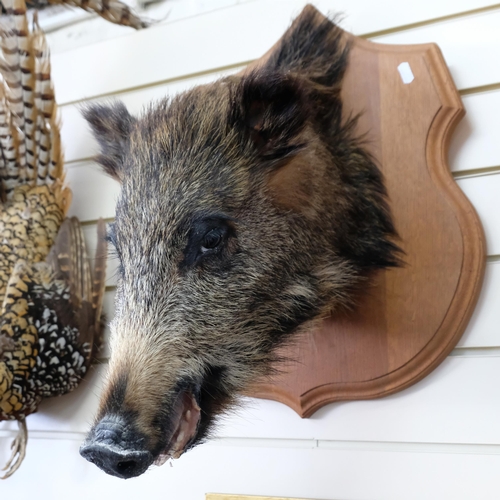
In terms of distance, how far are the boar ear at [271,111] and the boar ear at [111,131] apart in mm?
183

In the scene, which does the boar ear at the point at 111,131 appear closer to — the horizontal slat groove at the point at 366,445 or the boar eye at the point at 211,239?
the boar eye at the point at 211,239

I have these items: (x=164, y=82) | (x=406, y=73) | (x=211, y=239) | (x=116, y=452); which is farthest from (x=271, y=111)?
(x=164, y=82)

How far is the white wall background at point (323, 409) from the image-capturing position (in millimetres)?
724

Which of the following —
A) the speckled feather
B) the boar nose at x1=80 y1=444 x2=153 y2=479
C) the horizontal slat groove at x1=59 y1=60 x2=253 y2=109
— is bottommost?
the boar nose at x1=80 y1=444 x2=153 y2=479

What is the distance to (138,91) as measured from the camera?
106cm

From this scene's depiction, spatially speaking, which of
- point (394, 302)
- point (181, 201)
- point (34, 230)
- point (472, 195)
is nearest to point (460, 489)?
point (394, 302)

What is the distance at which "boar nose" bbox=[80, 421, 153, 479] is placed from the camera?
18.5 inches

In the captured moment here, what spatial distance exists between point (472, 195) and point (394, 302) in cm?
20

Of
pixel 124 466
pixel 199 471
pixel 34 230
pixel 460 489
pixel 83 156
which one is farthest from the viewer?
pixel 83 156

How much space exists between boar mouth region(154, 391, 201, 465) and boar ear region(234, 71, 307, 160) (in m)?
0.29

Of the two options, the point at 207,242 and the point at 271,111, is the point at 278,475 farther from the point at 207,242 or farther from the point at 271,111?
the point at 271,111

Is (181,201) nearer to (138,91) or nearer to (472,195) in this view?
(472,195)

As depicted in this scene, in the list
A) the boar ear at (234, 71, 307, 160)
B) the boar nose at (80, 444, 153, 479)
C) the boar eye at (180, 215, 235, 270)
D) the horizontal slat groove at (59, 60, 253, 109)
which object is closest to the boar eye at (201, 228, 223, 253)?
the boar eye at (180, 215, 235, 270)

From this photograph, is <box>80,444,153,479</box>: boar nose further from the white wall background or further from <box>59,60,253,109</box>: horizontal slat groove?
<box>59,60,253,109</box>: horizontal slat groove
